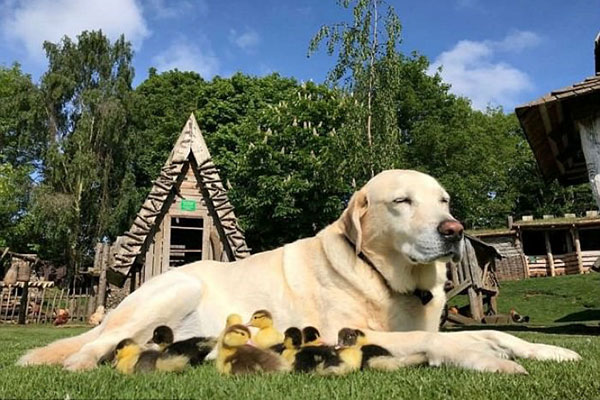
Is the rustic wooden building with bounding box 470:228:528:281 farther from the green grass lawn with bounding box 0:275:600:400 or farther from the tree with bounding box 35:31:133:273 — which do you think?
the green grass lawn with bounding box 0:275:600:400

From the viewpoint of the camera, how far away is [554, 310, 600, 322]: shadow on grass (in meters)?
17.4

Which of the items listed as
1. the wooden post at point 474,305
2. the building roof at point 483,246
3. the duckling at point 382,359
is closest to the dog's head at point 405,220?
the duckling at point 382,359

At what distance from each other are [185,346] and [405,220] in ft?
6.22

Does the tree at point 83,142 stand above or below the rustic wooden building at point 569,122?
above

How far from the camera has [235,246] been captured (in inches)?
544

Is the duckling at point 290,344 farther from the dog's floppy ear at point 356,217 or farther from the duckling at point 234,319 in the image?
the dog's floppy ear at point 356,217

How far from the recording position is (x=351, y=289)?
13.0 feet

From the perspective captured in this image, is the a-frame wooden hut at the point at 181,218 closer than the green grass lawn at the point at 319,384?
No

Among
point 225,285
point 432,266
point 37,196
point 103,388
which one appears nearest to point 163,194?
point 225,285

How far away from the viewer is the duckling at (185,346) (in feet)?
11.0

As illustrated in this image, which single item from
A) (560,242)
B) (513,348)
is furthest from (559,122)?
(560,242)

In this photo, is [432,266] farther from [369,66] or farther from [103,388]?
[369,66]

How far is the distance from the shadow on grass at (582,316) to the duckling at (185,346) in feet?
56.2

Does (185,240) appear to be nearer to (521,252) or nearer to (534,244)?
(521,252)
